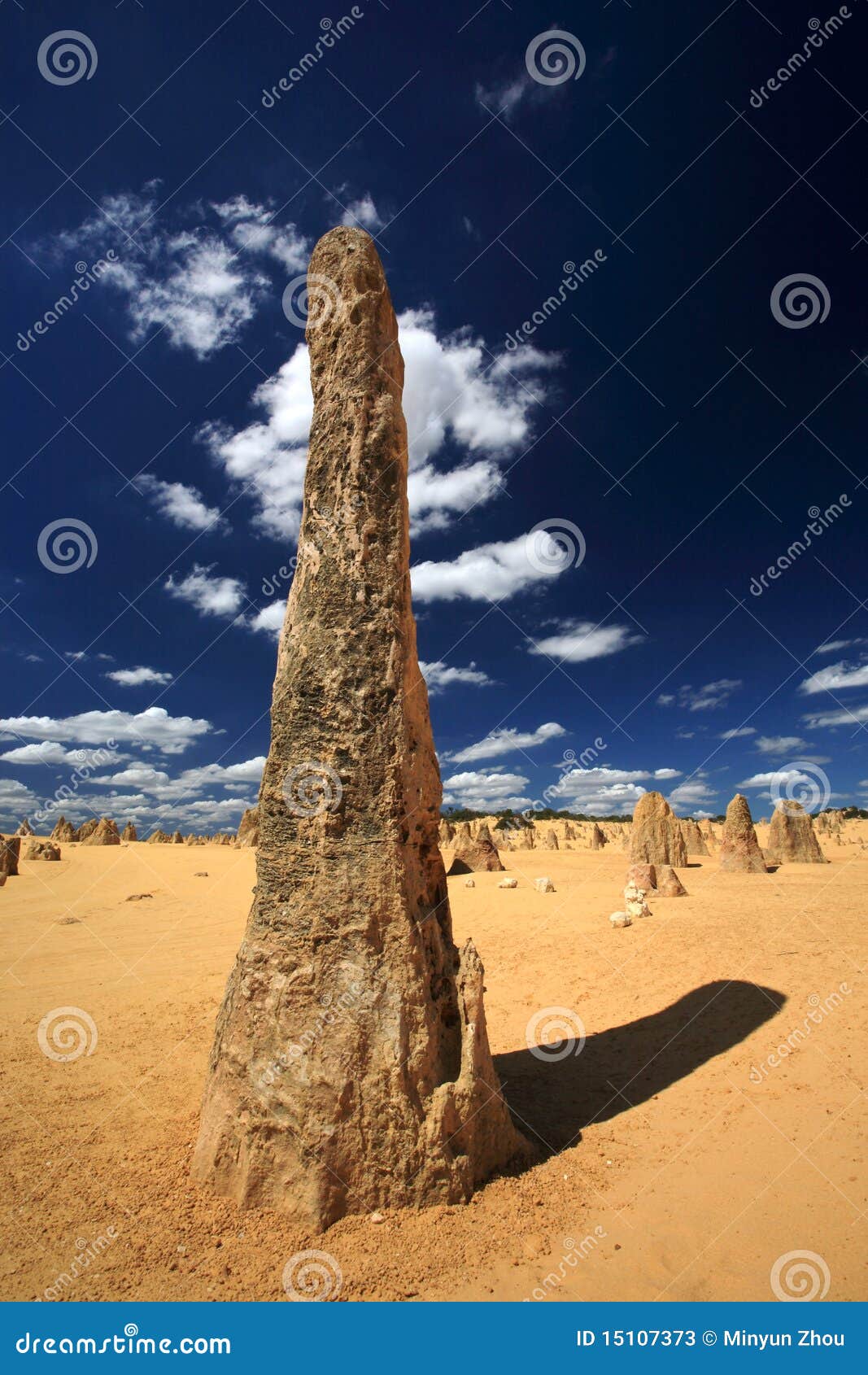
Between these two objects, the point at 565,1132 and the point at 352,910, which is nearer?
the point at 352,910

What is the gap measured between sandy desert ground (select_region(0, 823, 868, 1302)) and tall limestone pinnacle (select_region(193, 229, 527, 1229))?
0.99ft

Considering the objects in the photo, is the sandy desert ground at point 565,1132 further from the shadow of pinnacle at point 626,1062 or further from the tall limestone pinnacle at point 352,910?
the tall limestone pinnacle at point 352,910

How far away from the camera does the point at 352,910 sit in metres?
3.82

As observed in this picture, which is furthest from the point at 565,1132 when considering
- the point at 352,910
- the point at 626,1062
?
the point at 352,910

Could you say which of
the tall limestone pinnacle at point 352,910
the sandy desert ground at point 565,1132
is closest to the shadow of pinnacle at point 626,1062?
the sandy desert ground at point 565,1132

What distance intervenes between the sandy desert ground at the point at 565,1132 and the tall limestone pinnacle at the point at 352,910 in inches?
11.9

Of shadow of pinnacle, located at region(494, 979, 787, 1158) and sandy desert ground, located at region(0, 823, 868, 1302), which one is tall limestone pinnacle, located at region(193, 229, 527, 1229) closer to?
sandy desert ground, located at region(0, 823, 868, 1302)

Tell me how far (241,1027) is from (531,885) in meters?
12.8

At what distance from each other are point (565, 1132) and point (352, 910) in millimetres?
2385

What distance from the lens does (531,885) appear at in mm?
15867

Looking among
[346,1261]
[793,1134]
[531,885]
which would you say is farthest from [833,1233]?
[531,885]

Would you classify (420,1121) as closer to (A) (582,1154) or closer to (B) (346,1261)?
(B) (346,1261)

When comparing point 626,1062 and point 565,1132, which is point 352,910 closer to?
point 565,1132

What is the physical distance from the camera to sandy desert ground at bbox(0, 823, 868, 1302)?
10.5 feet
